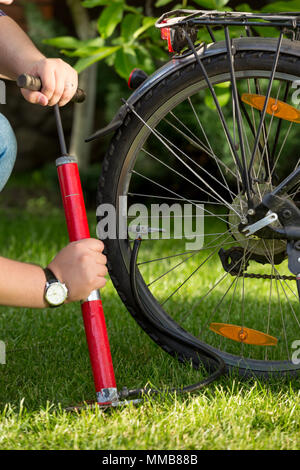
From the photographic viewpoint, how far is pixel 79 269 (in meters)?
1.25

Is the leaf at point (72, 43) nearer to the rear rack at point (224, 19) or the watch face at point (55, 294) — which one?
the rear rack at point (224, 19)

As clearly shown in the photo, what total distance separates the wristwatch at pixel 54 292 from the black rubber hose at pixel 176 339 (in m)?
0.37

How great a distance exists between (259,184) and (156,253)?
5.40 feet

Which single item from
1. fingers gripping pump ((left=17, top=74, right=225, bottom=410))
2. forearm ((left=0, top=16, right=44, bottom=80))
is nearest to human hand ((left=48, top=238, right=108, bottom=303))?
fingers gripping pump ((left=17, top=74, right=225, bottom=410))

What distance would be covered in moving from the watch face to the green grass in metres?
0.30

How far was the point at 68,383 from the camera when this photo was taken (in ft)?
5.54

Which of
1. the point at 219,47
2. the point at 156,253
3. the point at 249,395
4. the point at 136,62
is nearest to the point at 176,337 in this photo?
the point at 249,395

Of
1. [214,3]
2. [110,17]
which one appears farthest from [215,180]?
[110,17]

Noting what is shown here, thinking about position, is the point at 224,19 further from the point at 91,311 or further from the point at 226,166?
the point at 91,311

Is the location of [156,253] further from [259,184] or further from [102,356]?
[102,356]

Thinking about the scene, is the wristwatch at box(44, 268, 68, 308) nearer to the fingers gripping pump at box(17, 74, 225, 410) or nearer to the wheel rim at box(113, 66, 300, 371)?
the fingers gripping pump at box(17, 74, 225, 410)

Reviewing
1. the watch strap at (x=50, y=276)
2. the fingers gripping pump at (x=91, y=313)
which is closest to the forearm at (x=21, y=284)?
the watch strap at (x=50, y=276)

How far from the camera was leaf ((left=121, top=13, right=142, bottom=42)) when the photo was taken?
2520 mm

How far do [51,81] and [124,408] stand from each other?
753 millimetres
